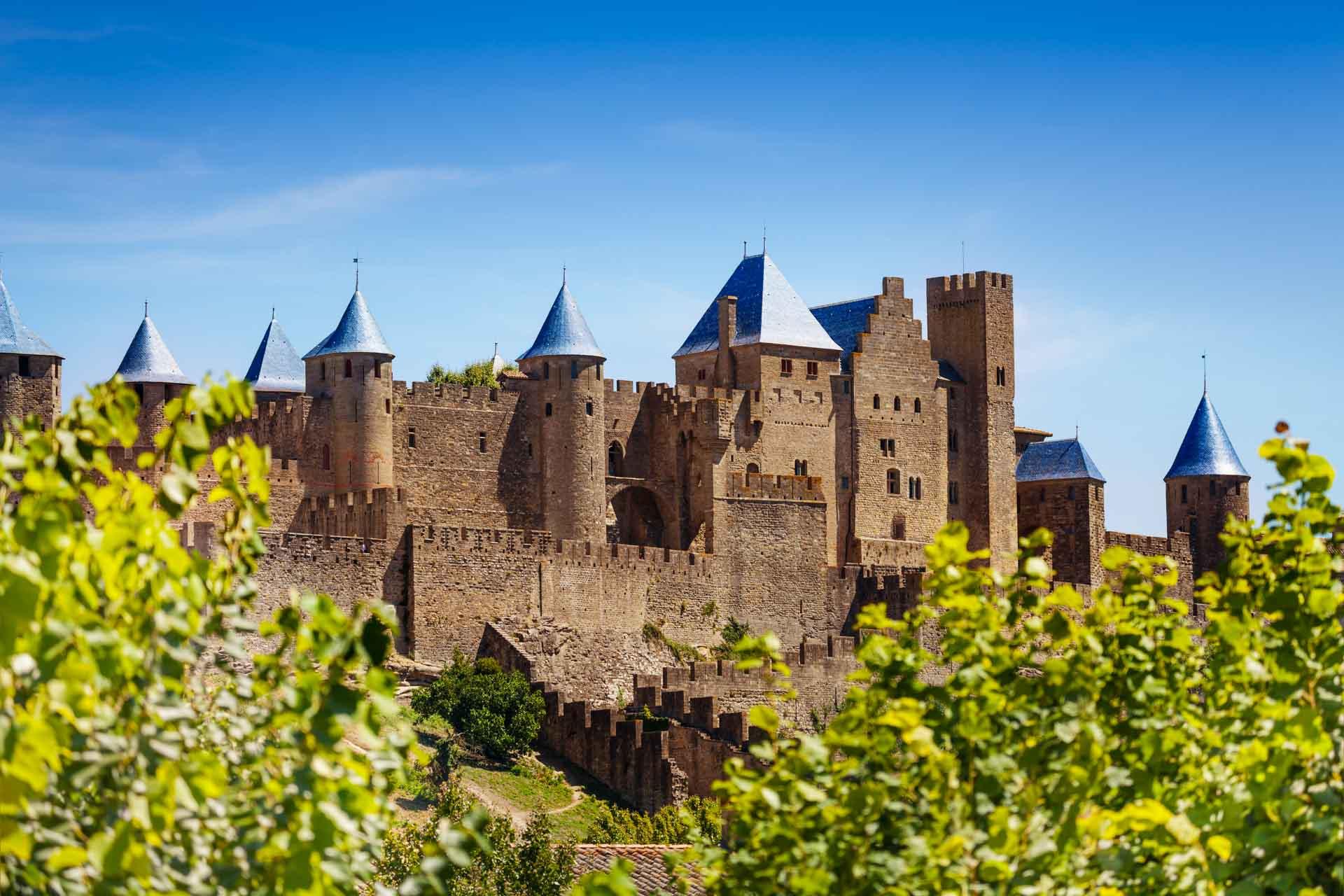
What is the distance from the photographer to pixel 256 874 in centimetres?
1091

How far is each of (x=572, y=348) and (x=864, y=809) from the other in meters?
46.0

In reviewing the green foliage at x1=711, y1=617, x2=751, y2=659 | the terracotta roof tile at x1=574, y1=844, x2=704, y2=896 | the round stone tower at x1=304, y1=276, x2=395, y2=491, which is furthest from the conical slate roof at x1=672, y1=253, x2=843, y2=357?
the terracotta roof tile at x1=574, y1=844, x2=704, y2=896

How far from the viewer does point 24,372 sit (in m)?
51.3

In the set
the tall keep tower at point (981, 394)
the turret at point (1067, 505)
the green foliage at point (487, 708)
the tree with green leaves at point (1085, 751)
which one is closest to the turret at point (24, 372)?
the green foliage at point (487, 708)

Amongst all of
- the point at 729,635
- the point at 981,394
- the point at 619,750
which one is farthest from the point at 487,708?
the point at 981,394

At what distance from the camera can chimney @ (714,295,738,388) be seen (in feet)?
210

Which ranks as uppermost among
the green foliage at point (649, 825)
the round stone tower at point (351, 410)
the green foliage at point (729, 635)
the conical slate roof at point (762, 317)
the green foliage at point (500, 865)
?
Answer: the conical slate roof at point (762, 317)

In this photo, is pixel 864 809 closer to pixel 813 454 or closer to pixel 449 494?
pixel 449 494

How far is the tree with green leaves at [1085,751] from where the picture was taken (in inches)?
484

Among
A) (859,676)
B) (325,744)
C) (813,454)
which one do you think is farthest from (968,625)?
(813,454)

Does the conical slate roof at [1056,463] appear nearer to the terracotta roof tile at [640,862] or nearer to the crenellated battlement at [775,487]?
the crenellated battlement at [775,487]

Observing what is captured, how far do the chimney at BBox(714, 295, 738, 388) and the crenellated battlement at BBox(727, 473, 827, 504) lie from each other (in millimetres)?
3939

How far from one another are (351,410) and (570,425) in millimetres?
6352

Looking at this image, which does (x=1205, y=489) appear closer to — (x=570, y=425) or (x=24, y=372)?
(x=570, y=425)
